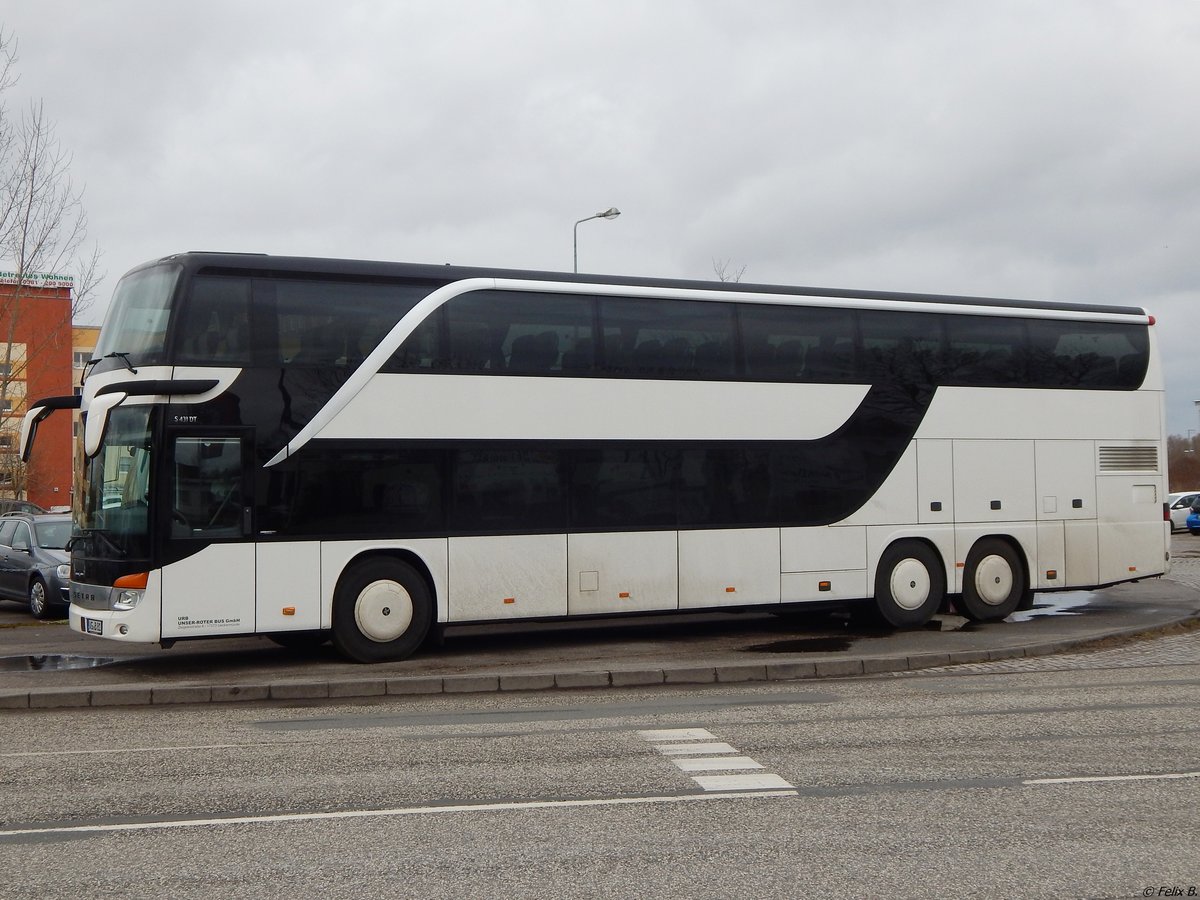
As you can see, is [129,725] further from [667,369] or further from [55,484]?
[55,484]

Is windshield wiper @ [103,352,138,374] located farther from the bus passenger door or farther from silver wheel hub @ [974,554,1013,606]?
silver wheel hub @ [974,554,1013,606]

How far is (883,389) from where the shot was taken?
16.2m

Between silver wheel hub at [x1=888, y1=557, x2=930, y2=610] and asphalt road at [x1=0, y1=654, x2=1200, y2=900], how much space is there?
4.82 metres

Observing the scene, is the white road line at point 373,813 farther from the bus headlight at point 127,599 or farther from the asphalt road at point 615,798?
the bus headlight at point 127,599

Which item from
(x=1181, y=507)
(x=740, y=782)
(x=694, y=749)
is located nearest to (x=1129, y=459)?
(x=694, y=749)

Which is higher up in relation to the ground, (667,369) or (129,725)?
(667,369)

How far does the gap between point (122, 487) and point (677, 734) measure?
6.61 meters

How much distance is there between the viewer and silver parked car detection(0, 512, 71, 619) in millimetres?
19672

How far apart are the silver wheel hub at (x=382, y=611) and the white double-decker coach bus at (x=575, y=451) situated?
0.10 ft

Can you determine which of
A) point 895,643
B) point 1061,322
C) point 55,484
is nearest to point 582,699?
point 895,643

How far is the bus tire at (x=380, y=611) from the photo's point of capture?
13516mm

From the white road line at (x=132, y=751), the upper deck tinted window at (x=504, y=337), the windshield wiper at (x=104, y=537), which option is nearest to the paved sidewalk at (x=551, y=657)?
the windshield wiper at (x=104, y=537)

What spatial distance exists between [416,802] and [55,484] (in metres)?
80.3

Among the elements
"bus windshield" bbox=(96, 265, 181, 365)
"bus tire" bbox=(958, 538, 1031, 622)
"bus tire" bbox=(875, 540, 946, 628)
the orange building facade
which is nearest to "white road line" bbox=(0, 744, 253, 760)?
"bus windshield" bbox=(96, 265, 181, 365)
